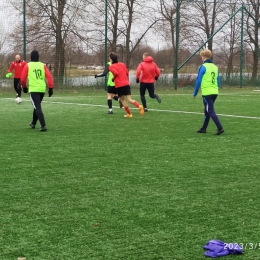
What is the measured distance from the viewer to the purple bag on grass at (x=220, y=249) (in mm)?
3718

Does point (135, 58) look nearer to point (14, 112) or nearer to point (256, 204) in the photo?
point (14, 112)

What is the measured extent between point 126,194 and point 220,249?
1837mm

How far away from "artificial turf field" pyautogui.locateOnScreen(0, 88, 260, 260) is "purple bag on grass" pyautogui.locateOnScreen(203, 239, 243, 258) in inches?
2.5

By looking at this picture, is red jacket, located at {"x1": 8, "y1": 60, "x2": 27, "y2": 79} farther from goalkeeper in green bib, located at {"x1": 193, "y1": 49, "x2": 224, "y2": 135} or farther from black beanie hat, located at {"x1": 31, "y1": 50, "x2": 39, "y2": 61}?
goalkeeper in green bib, located at {"x1": 193, "y1": 49, "x2": 224, "y2": 135}

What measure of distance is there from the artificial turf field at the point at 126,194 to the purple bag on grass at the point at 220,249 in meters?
0.06

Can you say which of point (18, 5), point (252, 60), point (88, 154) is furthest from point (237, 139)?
point (252, 60)

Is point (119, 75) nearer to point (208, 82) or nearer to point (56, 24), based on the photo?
point (208, 82)

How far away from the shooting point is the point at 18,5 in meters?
26.0

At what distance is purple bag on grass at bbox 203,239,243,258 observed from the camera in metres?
3.72

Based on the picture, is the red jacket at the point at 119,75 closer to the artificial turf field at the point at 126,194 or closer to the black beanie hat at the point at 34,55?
the black beanie hat at the point at 34,55

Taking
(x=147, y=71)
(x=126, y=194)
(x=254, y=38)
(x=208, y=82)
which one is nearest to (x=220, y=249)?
(x=126, y=194)

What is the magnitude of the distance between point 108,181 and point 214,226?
6.24ft

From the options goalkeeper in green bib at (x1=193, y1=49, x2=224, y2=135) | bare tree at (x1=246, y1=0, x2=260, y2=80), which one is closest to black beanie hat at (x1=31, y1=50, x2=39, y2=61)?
goalkeeper in green bib at (x1=193, y1=49, x2=224, y2=135)

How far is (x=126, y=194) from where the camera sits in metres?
5.45
